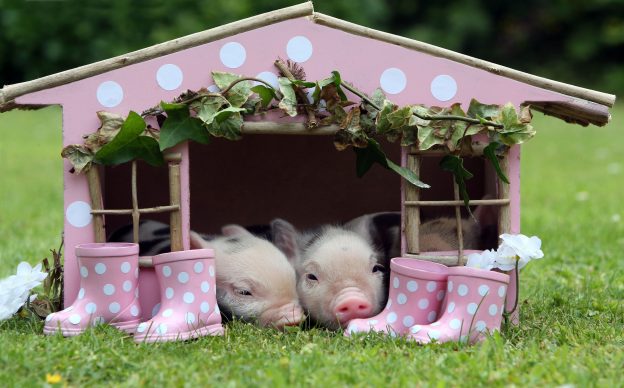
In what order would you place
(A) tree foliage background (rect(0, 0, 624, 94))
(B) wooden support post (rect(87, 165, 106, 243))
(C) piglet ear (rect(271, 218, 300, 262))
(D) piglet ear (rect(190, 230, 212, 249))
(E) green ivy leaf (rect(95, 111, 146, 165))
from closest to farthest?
(E) green ivy leaf (rect(95, 111, 146, 165)) → (B) wooden support post (rect(87, 165, 106, 243)) → (D) piglet ear (rect(190, 230, 212, 249)) → (C) piglet ear (rect(271, 218, 300, 262)) → (A) tree foliage background (rect(0, 0, 624, 94))

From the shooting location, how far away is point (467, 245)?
4.59m

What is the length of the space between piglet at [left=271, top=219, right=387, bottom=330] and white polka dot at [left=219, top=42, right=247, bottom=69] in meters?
0.94

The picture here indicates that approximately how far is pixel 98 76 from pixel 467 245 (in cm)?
197

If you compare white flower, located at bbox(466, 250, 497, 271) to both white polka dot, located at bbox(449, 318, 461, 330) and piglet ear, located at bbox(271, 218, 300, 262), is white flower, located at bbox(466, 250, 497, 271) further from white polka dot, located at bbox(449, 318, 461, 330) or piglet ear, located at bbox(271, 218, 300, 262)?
piglet ear, located at bbox(271, 218, 300, 262)

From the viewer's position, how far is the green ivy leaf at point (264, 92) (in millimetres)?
3873

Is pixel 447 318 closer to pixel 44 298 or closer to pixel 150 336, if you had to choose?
pixel 150 336

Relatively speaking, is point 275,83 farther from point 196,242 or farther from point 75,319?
point 75,319

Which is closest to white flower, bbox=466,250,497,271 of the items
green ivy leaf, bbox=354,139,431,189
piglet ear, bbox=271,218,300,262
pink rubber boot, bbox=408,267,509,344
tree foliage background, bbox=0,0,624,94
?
pink rubber boot, bbox=408,267,509,344

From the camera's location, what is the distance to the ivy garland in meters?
3.79

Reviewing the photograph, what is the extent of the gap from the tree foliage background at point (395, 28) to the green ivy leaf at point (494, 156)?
458 inches

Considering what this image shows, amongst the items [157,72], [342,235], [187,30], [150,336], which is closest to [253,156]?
[342,235]

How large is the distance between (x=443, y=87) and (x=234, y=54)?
0.92 meters

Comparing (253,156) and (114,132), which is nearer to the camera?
(114,132)

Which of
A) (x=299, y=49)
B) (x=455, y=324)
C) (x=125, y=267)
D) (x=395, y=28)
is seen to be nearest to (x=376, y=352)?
(x=455, y=324)
